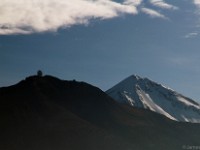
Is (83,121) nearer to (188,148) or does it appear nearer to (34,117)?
(34,117)

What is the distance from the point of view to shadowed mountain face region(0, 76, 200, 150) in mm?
148875

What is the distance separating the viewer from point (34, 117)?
162 meters

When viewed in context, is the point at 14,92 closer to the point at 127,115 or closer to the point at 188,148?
the point at 127,115

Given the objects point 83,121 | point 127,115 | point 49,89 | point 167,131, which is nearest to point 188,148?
point 167,131

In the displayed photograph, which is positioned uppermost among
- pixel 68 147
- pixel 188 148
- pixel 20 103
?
pixel 20 103

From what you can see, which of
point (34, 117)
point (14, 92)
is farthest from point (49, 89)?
point (34, 117)

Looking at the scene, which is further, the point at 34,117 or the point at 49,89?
the point at 49,89

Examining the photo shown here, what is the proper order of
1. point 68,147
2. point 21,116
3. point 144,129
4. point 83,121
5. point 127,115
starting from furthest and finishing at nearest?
point 127,115 < point 144,129 < point 83,121 < point 21,116 < point 68,147

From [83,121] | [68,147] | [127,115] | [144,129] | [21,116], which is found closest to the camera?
[68,147]

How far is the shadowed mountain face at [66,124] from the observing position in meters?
149

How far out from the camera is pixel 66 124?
164250 mm

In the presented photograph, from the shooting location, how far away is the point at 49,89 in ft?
633

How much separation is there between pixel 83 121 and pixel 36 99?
63.2 ft

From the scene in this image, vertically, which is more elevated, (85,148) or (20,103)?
(20,103)
